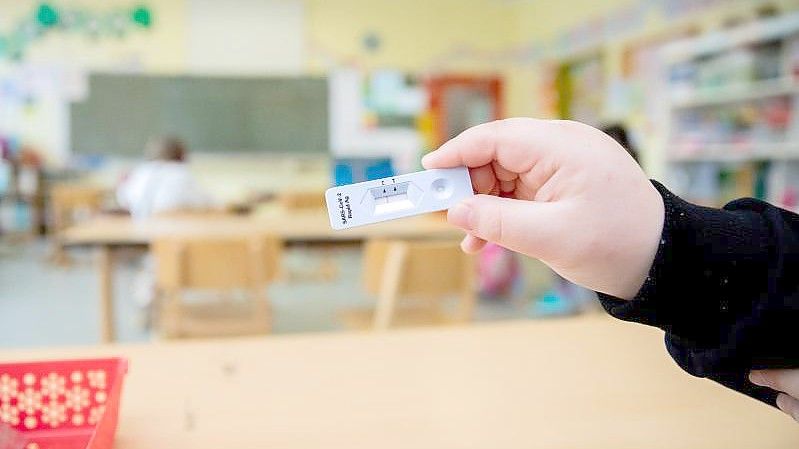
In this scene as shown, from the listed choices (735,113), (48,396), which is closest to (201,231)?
(48,396)

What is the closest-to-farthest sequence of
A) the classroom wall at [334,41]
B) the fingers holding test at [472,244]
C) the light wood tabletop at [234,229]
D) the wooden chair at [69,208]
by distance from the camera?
1. the fingers holding test at [472,244]
2. the light wood tabletop at [234,229]
3. the wooden chair at [69,208]
4. the classroom wall at [334,41]

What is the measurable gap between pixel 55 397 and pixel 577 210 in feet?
1.80

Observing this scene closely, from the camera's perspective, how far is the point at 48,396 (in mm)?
636

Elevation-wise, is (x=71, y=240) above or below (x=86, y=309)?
above

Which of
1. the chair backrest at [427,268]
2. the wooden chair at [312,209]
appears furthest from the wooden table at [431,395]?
the wooden chair at [312,209]

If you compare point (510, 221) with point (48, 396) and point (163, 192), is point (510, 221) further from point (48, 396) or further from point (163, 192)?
point (163, 192)

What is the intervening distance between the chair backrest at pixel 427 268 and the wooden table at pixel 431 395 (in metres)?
1.05

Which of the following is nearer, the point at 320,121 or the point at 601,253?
the point at 601,253

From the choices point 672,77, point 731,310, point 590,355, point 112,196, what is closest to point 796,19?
point 672,77

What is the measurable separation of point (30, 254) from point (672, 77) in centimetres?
550

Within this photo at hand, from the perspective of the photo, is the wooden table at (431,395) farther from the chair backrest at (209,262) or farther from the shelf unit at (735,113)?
the shelf unit at (735,113)

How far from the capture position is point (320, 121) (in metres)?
6.35

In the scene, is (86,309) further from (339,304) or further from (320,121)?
(320,121)

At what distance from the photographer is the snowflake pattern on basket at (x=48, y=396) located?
2.08 ft
